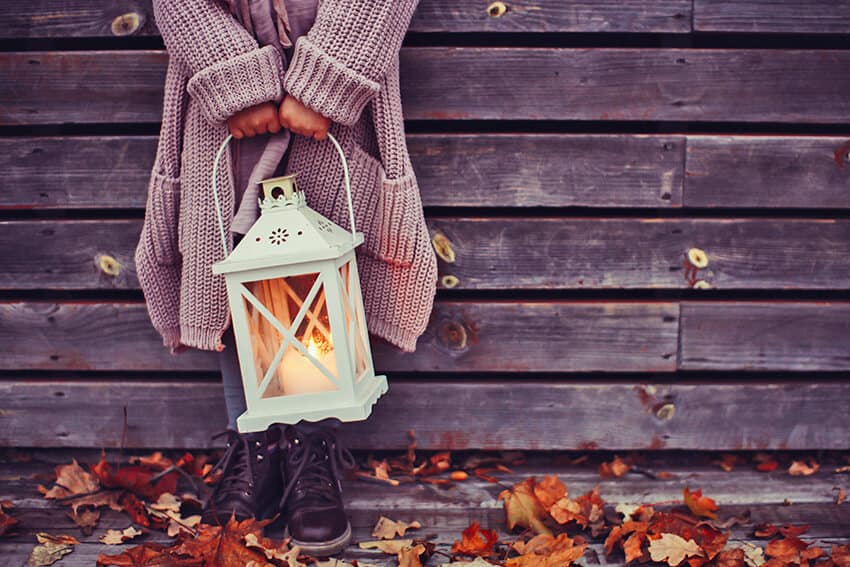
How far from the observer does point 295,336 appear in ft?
5.27

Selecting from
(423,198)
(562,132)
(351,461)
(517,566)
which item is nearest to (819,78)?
(562,132)

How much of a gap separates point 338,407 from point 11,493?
1.25 m

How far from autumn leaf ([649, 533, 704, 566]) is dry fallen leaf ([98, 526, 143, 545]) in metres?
1.32

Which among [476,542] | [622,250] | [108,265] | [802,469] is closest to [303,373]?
[476,542]

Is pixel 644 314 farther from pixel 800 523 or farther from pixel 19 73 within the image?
pixel 19 73

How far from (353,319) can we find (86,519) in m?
0.99

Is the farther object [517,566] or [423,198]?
[423,198]

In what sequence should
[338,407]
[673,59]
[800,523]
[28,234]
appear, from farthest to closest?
[28,234], [673,59], [800,523], [338,407]

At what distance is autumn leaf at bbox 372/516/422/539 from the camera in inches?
74.7

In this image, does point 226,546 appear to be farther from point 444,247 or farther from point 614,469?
point 614,469

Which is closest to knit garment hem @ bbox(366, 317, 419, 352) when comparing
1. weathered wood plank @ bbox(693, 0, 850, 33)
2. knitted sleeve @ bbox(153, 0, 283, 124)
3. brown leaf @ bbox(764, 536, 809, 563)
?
knitted sleeve @ bbox(153, 0, 283, 124)

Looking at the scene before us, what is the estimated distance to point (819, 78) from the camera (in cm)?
209

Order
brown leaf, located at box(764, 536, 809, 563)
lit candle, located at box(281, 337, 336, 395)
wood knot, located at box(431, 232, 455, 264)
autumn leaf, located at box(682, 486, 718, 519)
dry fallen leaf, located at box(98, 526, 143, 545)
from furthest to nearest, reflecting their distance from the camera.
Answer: wood knot, located at box(431, 232, 455, 264), autumn leaf, located at box(682, 486, 718, 519), dry fallen leaf, located at box(98, 526, 143, 545), brown leaf, located at box(764, 536, 809, 563), lit candle, located at box(281, 337, 336, 395)

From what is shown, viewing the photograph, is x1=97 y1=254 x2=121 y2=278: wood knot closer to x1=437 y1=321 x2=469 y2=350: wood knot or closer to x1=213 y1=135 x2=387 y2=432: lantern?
x1=213 y1=135 x2=387 y2=432: lantern
